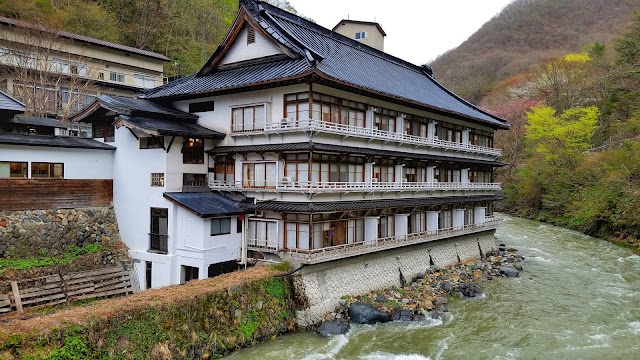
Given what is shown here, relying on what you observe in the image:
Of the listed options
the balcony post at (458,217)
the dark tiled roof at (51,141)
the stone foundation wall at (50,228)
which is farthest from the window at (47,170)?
the balcony post at (458,217)

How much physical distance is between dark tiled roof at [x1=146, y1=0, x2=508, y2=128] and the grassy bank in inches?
415

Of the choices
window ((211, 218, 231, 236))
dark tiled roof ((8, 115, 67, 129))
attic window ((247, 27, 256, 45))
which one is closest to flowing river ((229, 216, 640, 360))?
window ((211, 218, 231, 236))

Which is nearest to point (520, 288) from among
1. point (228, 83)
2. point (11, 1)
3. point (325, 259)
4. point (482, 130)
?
point (325, 259)

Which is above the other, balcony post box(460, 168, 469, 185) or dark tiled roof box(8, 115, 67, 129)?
dark tiled roof box(8, 115, 67, 129)

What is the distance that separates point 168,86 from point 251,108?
8559 millimetres

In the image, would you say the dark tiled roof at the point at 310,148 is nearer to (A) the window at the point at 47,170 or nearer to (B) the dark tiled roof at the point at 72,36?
(A) the window at the point at 47,170

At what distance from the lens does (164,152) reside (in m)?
24.2

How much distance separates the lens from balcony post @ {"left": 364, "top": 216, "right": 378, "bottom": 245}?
26.6 metres

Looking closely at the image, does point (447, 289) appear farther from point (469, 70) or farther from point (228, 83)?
point (469, 70)

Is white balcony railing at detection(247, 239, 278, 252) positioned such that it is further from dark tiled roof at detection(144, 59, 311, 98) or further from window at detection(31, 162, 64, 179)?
window at detection(31, 162, 64, 179)

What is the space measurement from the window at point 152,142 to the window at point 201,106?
3838mm

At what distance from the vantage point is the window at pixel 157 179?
24.3 metres

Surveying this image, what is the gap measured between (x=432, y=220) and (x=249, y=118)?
1586 centimetres

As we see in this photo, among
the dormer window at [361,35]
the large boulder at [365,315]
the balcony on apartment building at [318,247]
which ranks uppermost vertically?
the dormer window at [361,35]
